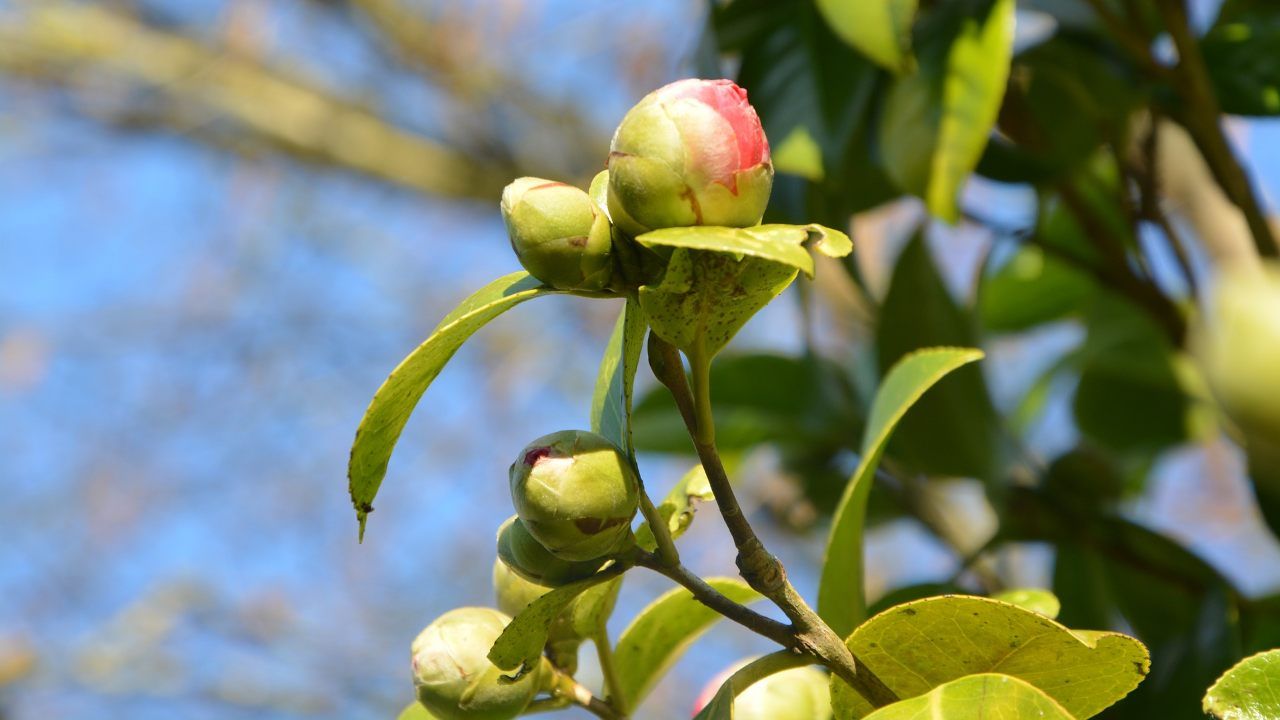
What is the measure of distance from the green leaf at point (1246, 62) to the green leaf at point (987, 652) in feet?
2.05

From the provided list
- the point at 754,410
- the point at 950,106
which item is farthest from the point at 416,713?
the point at 754,410

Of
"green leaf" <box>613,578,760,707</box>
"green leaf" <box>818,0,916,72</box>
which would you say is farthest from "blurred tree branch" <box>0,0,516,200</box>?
"green leaf" <box>613,578,760,707</box>

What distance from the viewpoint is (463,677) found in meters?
0.61

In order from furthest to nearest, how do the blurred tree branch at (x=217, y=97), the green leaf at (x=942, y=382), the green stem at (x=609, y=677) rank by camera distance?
the blurred tree branch at (x=217, y=97), the green leaf at (x=942, y=382), the green stem at (x=609, y=677)

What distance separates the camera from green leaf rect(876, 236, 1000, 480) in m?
1.13

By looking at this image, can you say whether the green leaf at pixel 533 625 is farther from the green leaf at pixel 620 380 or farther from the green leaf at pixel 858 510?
the green leaf at pixel 858 510

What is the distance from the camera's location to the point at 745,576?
1.71ft

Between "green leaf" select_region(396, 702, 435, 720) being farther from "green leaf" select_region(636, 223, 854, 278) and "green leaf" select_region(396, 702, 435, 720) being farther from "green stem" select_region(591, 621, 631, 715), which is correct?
"green leaf" select_region(636, 223, 854, 278)

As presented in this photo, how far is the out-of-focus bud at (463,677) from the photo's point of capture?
0.61m

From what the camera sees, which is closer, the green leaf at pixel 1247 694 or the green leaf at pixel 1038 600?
the green leaf at pixel 1247 694

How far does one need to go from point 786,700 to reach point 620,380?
21 cm

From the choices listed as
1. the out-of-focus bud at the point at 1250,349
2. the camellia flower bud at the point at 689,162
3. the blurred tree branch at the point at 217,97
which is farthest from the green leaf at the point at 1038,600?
the blurred tree branch at the point at 217,97

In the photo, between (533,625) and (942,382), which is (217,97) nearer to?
(942,382)

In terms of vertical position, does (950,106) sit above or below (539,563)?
above
